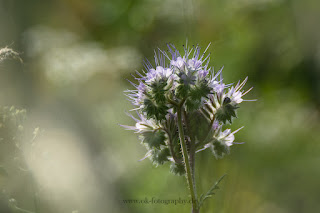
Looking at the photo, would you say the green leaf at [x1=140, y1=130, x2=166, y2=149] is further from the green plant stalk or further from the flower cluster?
the green plant stalk

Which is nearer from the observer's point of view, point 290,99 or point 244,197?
point 244,197

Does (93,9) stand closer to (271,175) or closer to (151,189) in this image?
(151,189)

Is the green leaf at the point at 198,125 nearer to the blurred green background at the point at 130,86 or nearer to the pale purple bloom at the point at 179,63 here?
the pale purple bloom at the point at 179,63

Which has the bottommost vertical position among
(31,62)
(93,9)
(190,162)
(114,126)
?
(190,162)

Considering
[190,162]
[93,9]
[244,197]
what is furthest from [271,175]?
[93,9]

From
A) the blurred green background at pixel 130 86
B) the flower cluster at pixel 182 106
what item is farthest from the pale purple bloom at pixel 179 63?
the blurred green background at pixel 130 86

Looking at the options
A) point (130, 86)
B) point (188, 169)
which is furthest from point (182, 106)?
point (130, 86)

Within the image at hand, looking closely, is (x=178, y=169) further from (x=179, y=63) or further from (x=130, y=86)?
(x=130, y=86)
